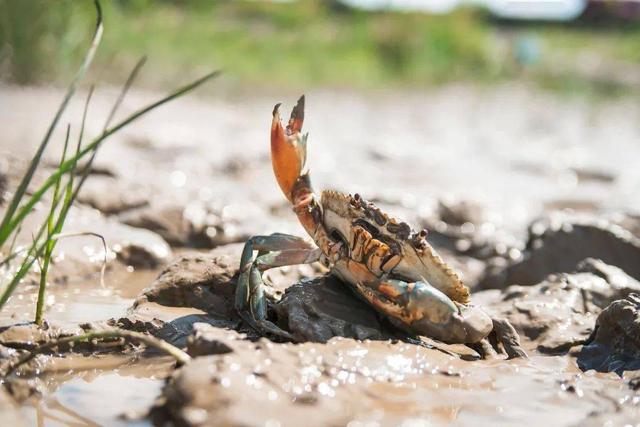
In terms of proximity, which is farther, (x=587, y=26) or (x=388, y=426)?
(x=587, y=26)

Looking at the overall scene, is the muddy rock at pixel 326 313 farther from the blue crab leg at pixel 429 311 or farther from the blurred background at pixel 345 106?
the blurred background at pixel 345 106

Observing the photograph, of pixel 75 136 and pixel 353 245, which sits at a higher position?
pixel 353 245

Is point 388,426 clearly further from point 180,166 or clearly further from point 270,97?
point 270,97

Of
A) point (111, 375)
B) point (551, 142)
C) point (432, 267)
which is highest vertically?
point (432, 267)

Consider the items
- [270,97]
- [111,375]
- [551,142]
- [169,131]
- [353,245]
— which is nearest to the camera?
[111,375]

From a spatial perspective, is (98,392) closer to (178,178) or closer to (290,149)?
(290,149)

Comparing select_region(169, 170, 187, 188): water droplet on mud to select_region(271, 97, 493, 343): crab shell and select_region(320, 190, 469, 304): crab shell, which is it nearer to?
select_region(271, 97, 493, 343): crab shell

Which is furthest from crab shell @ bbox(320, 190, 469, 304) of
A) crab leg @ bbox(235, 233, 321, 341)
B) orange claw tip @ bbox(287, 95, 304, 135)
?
orange claw tip @ bbox(287, 95, 304, 135)

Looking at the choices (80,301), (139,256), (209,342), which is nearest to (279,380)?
(209,342)

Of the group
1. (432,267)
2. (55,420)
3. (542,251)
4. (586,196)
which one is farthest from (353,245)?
(586,196)
